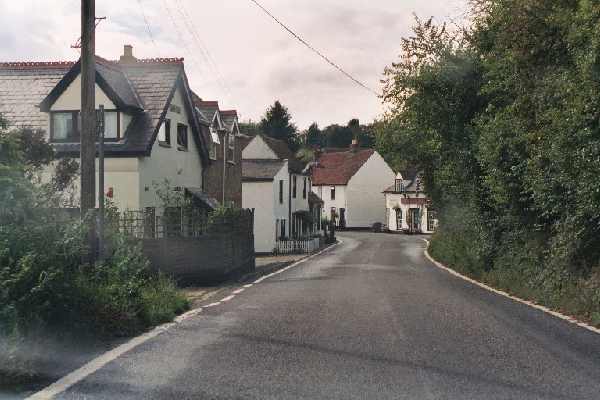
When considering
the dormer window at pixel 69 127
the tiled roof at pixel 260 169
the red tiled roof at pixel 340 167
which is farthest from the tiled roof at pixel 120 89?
the red tiled roof at pixel 340 167

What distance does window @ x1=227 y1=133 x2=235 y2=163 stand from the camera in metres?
39.0

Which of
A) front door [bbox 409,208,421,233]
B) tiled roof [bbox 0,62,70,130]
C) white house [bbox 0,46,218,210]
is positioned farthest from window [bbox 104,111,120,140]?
front door [bbox 409,208,421,233]

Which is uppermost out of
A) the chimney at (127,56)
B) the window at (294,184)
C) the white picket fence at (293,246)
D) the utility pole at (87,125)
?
the chimney at (127,56)

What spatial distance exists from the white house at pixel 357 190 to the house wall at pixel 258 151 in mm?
31612

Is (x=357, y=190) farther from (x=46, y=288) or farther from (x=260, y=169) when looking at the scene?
(x=46, y=288)

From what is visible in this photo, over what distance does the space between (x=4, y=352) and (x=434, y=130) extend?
20.6 meters

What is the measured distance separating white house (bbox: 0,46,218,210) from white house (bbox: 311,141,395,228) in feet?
193

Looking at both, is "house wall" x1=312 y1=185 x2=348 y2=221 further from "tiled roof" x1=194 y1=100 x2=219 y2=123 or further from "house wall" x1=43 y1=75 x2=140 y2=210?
"house wall" x1=43 y1=75 x2=140 y2=210

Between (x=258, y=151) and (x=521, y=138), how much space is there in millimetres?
42588

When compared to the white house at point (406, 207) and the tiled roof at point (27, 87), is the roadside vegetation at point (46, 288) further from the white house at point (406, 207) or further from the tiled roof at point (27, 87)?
the white house at point (406, 207)

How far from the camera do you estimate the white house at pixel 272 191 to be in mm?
49250

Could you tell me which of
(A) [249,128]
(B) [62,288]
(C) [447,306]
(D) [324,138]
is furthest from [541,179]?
(D) [324,138]

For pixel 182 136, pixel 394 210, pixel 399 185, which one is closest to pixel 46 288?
pixel 182 136

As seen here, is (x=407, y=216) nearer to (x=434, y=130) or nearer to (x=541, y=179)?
(x=434, y=130)
